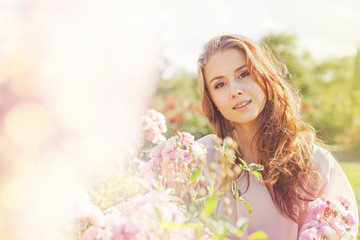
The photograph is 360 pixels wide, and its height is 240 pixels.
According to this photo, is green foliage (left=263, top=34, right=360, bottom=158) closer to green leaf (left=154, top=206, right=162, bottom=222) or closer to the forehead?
the forehead

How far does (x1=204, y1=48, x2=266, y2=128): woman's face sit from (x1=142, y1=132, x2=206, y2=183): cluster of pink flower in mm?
550

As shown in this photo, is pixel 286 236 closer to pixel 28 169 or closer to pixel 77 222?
pixel 77 222

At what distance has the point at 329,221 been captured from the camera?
57.6 inches

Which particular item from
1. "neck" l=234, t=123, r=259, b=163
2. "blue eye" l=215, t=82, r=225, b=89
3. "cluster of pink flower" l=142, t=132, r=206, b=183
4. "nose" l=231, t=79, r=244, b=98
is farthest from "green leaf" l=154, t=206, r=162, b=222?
"neck" l=234, t=123, r=259, b=163

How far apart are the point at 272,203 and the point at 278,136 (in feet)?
1.30

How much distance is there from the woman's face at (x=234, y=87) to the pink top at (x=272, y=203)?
0.45 m

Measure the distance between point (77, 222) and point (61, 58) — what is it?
1.61 ft

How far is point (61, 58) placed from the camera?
122cm

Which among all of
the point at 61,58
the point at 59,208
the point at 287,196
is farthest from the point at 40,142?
the point at 287,196

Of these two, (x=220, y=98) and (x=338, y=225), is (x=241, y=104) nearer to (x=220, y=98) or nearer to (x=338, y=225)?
(x=220, y=98)

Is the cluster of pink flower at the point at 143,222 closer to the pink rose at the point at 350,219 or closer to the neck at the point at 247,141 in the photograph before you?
the pink rose at the point at 350,219

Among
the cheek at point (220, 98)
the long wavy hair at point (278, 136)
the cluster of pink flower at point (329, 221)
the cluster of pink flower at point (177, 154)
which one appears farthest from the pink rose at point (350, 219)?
the cheek at point (220, 98)

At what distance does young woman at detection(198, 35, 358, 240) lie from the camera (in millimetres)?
2236

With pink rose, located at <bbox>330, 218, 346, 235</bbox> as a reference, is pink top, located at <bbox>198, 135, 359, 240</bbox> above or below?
below
